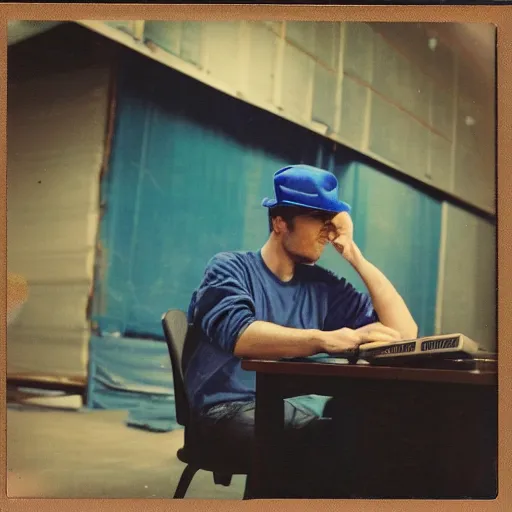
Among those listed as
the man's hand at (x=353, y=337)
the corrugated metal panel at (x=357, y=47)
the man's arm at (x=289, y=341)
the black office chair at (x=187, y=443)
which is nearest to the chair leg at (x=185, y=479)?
the black office chair at (x=187, y=443)

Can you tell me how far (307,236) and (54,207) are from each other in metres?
0.74

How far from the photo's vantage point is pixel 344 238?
2041mm

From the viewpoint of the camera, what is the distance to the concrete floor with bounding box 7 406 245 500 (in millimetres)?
1939

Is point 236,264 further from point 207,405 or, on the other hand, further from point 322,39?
point 322,39

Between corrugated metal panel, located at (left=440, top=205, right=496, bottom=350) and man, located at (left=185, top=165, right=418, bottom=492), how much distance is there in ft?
0.47

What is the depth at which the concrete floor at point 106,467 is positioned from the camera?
6.36ft

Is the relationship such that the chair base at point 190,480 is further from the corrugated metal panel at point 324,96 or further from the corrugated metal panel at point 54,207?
the corrugated metal panel at point 324,96

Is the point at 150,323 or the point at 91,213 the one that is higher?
the point at 91,213

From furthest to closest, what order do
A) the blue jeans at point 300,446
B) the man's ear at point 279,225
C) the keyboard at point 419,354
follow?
the man's ear at point 279,225
the blue jeans at point 300,446
the keyboard at point 419,354

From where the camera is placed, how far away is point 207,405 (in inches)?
77.2

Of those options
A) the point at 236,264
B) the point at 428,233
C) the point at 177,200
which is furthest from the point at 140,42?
the point at 428,233

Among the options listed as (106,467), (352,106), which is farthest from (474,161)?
(106,467)

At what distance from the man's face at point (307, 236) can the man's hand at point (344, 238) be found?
2 centimetres

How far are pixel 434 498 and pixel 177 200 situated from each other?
111 cm
